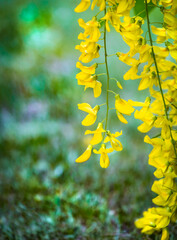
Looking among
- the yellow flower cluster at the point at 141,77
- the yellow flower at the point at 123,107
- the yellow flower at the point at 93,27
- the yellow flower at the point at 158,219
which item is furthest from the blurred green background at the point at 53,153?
the yellow flower at the point at 93,27

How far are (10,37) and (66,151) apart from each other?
2.65 metres

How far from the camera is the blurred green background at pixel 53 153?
1.30m

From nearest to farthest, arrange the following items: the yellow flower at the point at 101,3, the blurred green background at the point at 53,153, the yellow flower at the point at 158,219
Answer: the yellow flower at the point at 101,3, the yellow flower at the point at 158,219, the blurred green background at the point at 53,153

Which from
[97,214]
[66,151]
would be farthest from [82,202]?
[66,151]

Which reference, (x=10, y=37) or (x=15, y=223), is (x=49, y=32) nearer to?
(x=10, y=37)

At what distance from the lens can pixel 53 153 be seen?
203cm

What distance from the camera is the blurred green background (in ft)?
4.27

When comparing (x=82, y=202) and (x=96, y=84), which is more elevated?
(x=96, y=84)

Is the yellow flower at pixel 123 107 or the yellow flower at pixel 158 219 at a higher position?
the yellow flower at pixel 123 107

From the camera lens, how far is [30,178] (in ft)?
5.59

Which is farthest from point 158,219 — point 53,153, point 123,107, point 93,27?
point 53,153

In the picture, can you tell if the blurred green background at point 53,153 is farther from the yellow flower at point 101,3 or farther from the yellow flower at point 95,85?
the yellow flower at point 101,3

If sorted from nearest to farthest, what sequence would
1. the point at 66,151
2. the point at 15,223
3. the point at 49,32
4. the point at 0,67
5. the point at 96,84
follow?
the point at 96,84 < the point at 15,223 < the point at 66,151 < the point at 0,67 < the point at 49,32

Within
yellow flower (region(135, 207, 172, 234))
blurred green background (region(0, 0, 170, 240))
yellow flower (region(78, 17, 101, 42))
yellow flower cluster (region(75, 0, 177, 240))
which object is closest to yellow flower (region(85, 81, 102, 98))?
yellow flower cluster (region(75, 0, 177, 240))
